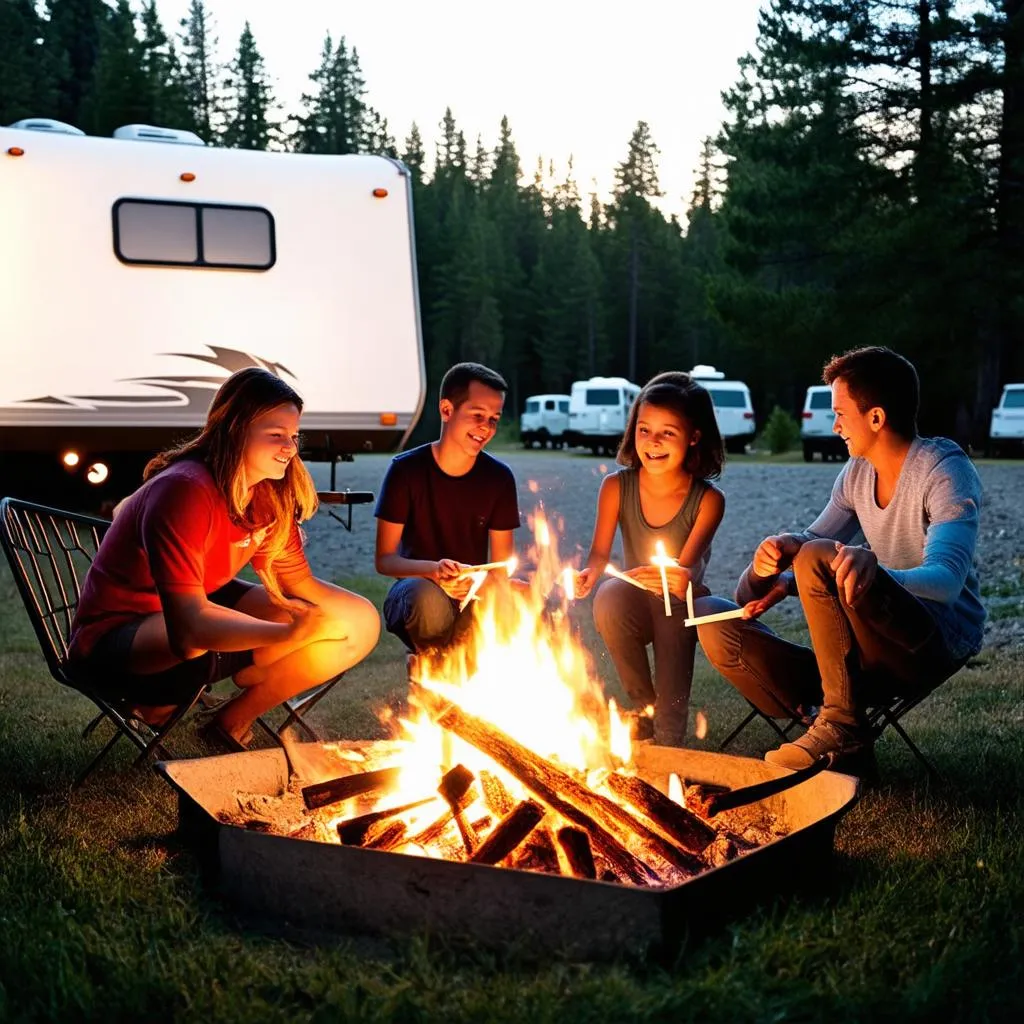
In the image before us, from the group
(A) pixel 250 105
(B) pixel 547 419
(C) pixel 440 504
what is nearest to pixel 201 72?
(A) pixel 250 105

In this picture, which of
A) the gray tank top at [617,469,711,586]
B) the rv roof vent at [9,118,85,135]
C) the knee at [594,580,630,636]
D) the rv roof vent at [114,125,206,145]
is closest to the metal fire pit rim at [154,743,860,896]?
the knee at [594,580,630,636]

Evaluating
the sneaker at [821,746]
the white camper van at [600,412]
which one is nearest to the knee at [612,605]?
the sneaker at [821,746]

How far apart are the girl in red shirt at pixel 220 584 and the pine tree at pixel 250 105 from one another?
156 ft

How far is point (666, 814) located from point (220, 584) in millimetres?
1332

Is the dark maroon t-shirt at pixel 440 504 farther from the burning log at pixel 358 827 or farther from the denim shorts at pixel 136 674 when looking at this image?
the burning log at pixel 358 827

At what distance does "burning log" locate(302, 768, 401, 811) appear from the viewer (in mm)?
2924

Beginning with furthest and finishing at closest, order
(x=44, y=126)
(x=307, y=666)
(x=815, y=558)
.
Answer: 1. (x=44, y=126)
2. (x=307, y=666)
3. (x=815, y=558)

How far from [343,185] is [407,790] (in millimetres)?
6911

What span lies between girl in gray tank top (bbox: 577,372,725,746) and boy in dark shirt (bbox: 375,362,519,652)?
375 mm

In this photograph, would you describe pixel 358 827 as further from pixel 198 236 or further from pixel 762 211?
pixel 762 211

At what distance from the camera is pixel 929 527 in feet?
10.8

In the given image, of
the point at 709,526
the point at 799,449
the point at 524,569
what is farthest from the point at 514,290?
the point at 709,526

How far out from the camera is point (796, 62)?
22.8 meters

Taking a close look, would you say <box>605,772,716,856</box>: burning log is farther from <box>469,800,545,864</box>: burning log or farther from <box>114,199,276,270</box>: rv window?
<box>114,199,276,270</box>: rv window
